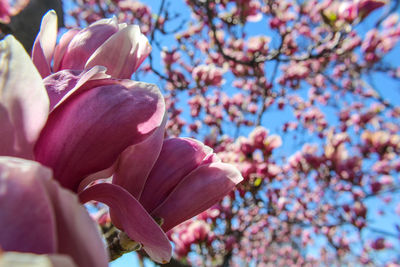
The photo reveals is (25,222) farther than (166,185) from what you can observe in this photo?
No

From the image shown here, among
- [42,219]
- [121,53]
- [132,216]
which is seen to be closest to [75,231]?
[42,219]

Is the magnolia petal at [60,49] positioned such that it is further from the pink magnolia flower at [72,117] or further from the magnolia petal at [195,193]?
the magnolia petal at [195,193]

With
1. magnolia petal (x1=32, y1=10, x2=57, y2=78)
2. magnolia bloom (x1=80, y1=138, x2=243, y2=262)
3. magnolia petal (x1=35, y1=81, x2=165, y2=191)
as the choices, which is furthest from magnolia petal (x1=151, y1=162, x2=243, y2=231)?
magnolia petal (x1=32, y1=10, x2=57, y2=78)

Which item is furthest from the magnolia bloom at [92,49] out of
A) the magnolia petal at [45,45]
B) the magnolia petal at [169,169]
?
the magnolia petal at [169,169]

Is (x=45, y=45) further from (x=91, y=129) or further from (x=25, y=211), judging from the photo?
(x=25, y=211)

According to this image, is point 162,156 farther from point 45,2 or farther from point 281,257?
point 281,257

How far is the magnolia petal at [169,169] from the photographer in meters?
0.41

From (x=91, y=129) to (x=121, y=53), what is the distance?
0.45 feet

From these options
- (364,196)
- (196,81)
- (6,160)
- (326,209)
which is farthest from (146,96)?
(326,209)

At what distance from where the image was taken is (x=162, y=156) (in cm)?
42

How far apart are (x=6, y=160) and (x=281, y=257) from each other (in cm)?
724

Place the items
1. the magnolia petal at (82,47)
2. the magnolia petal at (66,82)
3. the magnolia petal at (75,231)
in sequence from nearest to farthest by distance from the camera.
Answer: the magnolia petal at (75,231)
the magnolia petal at (66,82)
the magnolia petal at (82,47)

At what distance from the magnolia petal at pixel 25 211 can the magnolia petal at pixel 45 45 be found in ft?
0.75

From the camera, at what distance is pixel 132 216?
1.09 ft
